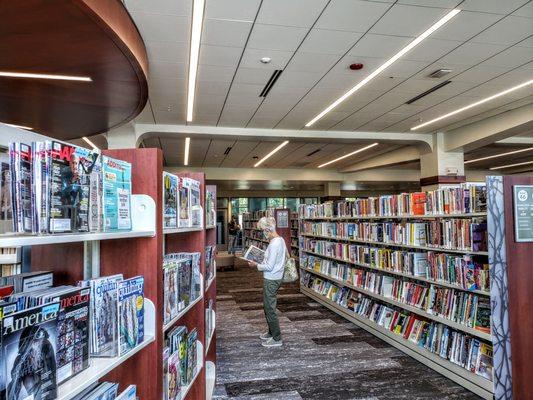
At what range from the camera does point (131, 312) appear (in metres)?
1.53

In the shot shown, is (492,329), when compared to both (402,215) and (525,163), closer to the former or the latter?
(402,215)

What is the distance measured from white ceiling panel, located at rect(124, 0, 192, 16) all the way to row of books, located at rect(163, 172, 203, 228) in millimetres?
1912

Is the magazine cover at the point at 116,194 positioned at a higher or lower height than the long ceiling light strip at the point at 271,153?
lower

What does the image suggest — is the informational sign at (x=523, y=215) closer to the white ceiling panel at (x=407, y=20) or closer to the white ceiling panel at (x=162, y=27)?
the white ceiling panel at (x=407, y=20)

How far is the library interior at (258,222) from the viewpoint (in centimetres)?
129

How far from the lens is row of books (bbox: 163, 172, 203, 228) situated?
211cm

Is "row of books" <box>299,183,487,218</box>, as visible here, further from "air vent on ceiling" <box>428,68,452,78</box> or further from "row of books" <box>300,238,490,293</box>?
"air vent on ceiling" <box>428,68,452,78</box>

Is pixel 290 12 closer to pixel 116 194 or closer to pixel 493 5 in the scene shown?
pixel 493 5

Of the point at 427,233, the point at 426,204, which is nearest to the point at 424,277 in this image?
the point at 427,233

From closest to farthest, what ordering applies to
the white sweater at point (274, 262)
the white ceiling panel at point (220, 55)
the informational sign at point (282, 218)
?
the white ceiling panel at point (220, 55) < the white sweater at point (274, 262) < the informational sign at point (282, 218)

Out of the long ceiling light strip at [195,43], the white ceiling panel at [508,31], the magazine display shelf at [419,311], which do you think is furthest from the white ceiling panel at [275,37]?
the magazine display shelf at [419,311]

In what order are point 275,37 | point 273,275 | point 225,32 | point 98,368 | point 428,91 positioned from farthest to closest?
point 428,91
point 273,275
point 275,37
point 225,32
point 98,368

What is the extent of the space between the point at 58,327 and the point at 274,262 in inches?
149

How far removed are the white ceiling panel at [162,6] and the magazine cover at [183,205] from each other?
2.13 metres
